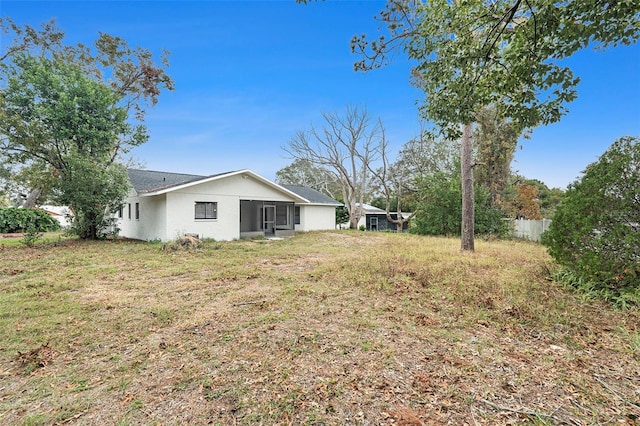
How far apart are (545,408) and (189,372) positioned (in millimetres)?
2968

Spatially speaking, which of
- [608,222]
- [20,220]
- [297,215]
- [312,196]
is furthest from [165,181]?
[608,222]

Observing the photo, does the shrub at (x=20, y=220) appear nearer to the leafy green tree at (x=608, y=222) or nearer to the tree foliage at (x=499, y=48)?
the tree foliage at (x=499, y=48)

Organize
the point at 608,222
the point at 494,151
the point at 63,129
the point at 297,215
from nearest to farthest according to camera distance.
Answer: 1. the point at 608,222
2. the point at 63,129
3. the point at 494,151
4. the point at 297,215

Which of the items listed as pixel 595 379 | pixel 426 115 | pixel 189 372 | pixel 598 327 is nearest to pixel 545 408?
pixel 595 379

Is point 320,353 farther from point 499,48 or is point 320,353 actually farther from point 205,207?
point 205,207

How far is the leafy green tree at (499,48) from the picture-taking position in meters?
3.02

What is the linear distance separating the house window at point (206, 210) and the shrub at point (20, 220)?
12692mm

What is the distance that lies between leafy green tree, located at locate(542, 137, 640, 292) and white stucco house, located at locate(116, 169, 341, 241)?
500 inches

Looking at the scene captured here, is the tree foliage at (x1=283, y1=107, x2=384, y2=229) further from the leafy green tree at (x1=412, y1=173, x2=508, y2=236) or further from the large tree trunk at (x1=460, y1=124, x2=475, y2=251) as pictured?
the large tree trunk at (x1=460, y1=124, x2=475, y2=251)

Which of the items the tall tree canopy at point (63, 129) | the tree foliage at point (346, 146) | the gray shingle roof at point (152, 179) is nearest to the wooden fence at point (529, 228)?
the tree foliage at point (346, 146)

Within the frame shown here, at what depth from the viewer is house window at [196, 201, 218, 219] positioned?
13.5 m

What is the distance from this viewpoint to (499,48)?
405cm

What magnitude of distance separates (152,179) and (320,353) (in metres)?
16.6

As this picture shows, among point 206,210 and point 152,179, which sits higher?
point 152,179
